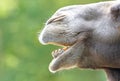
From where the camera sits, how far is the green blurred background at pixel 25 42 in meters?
8.12

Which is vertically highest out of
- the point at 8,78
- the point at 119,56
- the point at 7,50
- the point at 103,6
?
the point at 7,50

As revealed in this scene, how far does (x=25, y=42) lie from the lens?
828 centimetres

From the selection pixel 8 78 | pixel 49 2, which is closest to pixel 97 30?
pixel 8 78

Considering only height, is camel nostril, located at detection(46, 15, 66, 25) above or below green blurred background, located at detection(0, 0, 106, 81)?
below

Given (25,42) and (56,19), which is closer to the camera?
(56,19)

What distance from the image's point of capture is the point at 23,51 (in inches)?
329

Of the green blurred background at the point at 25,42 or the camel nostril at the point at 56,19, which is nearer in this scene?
the camel nostril at the point at 56,19

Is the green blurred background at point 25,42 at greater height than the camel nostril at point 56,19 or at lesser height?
greater

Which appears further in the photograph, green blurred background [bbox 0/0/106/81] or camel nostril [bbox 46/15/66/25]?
green blurred background [bbox 0/0/106/81]

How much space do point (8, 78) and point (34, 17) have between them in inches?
33.5

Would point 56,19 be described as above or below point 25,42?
below

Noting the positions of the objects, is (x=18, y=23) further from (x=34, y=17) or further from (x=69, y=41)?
(x=69, y=41)

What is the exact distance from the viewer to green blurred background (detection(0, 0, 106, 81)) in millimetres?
8117

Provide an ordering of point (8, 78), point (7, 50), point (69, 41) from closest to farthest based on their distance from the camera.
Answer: point (69, 41), point (8, 78), point (7, 50)
